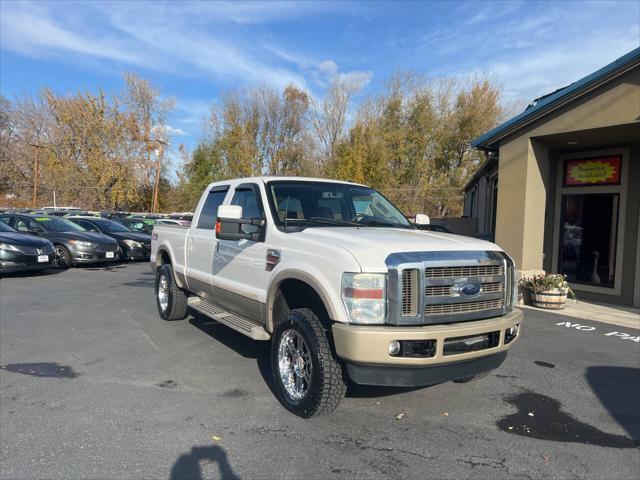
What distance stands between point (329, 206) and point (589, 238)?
8.04 metres

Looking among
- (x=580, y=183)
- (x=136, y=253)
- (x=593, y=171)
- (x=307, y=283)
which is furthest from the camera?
(x=136, y=253)

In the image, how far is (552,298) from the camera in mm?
8875

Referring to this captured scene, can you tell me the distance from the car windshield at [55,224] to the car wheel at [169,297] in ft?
27.6

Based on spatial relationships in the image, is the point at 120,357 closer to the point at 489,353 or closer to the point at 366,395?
the point at 366,395

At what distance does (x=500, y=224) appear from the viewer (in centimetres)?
977

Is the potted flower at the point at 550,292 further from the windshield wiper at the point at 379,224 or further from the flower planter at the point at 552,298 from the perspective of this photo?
the windshield wiper at the point at 379,224

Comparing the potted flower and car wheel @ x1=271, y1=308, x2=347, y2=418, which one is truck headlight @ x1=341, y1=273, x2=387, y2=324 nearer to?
car wheel @ x1=271, y1=308, x2=347, y2=418

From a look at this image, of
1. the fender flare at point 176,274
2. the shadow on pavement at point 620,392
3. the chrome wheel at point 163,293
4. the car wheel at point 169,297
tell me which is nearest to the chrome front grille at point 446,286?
the shadow on pavement at point 620,392

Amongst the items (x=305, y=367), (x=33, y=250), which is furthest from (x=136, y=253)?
(x=305, y=367)

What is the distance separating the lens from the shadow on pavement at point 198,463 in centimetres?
304

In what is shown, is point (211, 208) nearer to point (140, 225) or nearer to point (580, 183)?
point (580, 183)

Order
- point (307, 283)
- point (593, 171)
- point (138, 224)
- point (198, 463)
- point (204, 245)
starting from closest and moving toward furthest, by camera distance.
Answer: point (198, 463) → point (307, 283) → point (204, 245) → point (593, 171) → point (138, 224)

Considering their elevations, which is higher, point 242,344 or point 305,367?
point 305,367

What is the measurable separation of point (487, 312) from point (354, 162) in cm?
2474
